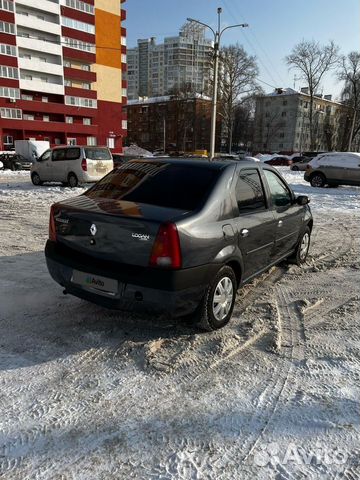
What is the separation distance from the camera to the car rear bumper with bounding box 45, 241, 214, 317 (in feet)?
10.5

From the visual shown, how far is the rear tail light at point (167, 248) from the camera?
10.3 ft

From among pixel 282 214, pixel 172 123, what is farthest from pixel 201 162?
pixel 172 123

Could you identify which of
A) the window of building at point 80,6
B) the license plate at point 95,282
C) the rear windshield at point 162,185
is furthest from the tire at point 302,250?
the window of building at point 80,6

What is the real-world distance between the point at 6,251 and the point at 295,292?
179 inches

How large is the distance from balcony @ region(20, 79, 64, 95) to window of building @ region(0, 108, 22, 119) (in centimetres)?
328

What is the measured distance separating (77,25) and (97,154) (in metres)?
44.7

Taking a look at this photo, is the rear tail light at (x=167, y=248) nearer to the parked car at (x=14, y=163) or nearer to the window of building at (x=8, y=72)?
the parked car at (x=14, y=163)

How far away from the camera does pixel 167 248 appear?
316 cm

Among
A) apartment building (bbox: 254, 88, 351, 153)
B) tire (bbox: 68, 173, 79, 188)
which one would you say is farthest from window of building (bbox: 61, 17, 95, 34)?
apartment building (bbox: 254, 88, 351, 153)

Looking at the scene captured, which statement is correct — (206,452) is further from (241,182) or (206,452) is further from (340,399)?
(241,182)

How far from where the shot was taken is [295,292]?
4.89 meters

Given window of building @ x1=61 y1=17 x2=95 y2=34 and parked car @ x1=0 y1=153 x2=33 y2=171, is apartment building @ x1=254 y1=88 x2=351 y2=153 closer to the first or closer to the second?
window of building @ x1=61 y1=17 x2=95 y2=34

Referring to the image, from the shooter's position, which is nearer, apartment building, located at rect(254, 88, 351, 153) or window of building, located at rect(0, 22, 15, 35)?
window of building, located at rect(0, 22, 15, 35)

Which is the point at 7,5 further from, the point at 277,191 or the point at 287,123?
the point at 287,123
